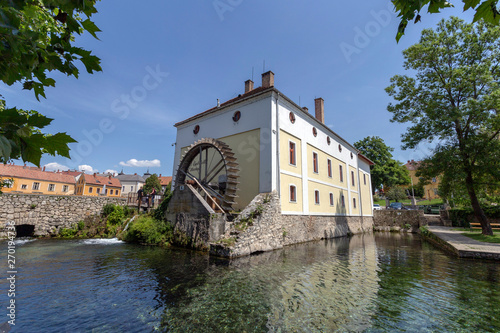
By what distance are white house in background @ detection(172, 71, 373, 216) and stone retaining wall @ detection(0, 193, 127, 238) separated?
22.2 ft

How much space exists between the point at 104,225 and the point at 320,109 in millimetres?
19497

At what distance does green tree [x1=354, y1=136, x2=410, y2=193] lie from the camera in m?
34.8

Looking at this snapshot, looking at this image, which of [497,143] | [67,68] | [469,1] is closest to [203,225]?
[67,68]

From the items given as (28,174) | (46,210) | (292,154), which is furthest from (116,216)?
(28,174)

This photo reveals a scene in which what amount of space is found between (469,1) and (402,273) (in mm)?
7720

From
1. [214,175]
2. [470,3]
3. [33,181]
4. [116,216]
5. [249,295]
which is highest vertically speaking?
[33,181]

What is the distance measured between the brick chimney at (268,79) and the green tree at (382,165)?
2672cm

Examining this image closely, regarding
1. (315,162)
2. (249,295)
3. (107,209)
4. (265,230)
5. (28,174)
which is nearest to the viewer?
(249,295)

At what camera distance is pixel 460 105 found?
13.5m

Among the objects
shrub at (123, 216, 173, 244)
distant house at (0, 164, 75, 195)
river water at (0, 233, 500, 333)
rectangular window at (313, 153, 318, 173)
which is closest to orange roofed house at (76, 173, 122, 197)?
distant house at (0, 164, 75, 195)

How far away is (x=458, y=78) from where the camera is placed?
44.0 feet

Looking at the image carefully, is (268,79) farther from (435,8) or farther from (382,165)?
(382,165)

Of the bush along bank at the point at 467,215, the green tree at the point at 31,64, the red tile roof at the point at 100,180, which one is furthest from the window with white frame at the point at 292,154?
the red tile roof at the point at 100,180

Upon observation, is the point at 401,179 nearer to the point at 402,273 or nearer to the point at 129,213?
the point at 402,273
